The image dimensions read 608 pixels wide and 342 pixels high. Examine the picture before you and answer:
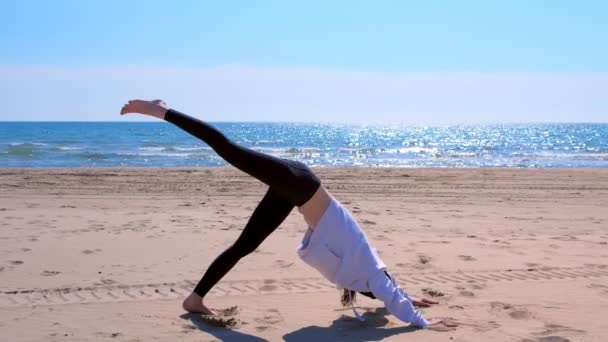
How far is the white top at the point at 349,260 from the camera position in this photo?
453 cm

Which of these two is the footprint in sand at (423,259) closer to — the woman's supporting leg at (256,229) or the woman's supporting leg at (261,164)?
the woman's supporting leg at (256,229)

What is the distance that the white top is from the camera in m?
4.53

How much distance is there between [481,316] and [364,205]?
7.14 metres

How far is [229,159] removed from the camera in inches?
177

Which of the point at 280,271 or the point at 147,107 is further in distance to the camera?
the point at 280,271

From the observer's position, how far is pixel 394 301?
452cm

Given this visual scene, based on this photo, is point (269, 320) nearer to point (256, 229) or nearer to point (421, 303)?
point (256, 229)

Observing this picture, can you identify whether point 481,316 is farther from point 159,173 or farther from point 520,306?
point 159,173

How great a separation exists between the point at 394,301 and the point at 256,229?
1.17 metres

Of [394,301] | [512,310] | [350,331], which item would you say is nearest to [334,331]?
[350,331]

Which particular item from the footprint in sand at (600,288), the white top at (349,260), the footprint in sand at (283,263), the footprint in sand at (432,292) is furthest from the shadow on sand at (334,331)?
the footprint in sand at (600,288)

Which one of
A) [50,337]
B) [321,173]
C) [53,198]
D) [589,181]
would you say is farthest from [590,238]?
[321,173]

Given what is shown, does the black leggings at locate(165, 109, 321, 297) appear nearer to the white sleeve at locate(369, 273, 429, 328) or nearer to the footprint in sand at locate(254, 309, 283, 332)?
the white sleeve at locate(369, 273, 429, 328)

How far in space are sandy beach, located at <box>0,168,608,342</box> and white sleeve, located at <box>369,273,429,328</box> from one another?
11 cm
